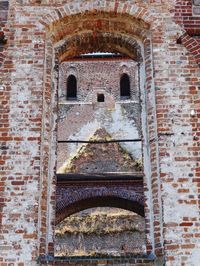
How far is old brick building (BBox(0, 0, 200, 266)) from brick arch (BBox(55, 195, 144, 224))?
7.52 meters

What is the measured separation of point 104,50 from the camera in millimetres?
8664

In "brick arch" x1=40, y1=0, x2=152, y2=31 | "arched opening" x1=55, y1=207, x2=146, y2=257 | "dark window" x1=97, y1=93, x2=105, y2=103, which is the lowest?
"arched opening" x1=55, y1=207, x2=146, y2=257

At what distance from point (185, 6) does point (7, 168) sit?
147 inches

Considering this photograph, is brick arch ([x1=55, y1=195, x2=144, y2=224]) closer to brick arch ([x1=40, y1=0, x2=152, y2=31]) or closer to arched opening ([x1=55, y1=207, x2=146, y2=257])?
arched opening ([x1=55, y1=207, x2=146, y2=257])

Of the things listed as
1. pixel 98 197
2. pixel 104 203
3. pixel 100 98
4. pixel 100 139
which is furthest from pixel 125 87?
pixel 98 197

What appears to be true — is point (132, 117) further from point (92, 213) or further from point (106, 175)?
point (106, 175)

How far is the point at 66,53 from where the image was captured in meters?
8.47

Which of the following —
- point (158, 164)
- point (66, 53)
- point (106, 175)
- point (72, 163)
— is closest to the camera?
point (158, 164)

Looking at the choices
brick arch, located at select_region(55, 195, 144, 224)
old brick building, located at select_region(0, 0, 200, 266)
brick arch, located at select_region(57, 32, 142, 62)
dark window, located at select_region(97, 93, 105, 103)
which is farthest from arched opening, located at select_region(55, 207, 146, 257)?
old brick building, located at select_region(0, 0, 200, 266)

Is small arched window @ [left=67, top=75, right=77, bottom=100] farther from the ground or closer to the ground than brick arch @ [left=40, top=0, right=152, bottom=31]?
farther from the ground

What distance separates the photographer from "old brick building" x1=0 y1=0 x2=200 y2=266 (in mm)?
6578

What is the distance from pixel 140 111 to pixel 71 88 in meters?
19.0

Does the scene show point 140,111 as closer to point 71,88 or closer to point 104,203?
point 104,203

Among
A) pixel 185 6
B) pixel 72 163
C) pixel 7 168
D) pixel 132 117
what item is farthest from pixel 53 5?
pixel 132 117
